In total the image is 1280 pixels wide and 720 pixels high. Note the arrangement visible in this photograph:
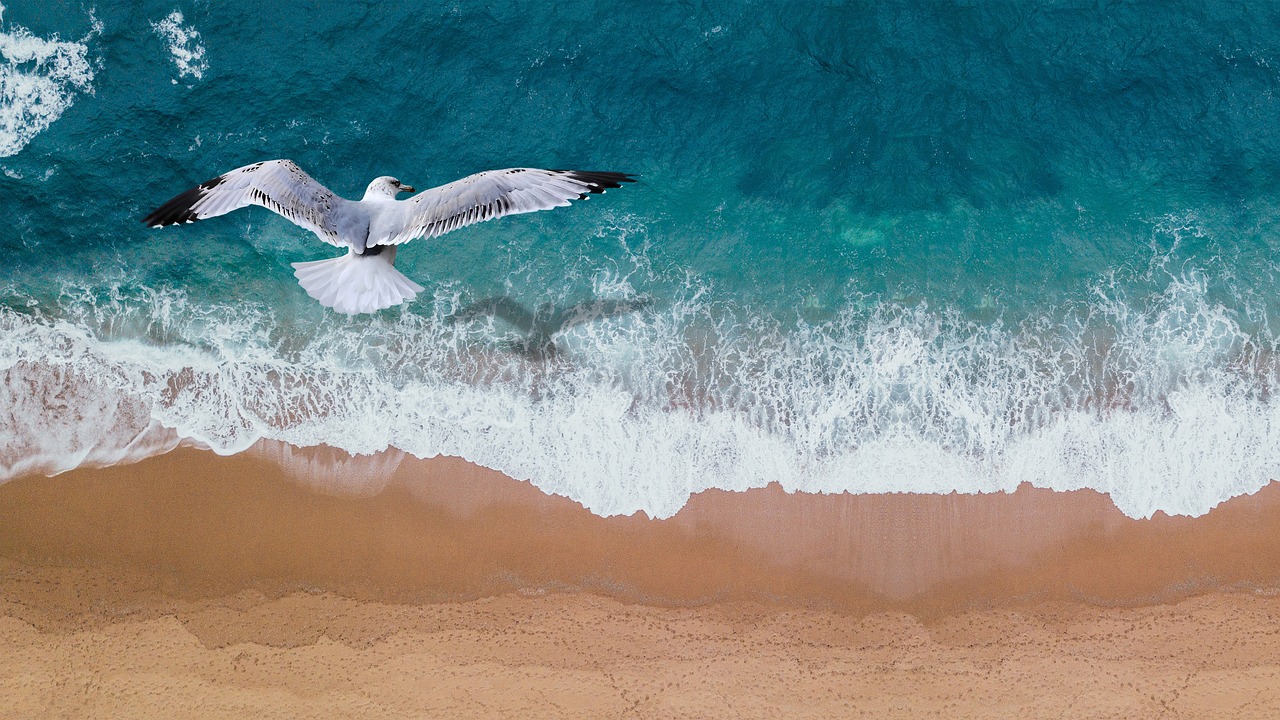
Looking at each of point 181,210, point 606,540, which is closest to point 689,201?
point 606,540

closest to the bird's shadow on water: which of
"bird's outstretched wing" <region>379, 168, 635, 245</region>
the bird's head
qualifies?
the bird's head

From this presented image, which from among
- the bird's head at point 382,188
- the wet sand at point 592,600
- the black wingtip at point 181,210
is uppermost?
the bird's head at point 382,188

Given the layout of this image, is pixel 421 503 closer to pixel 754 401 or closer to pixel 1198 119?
pixel 754 401

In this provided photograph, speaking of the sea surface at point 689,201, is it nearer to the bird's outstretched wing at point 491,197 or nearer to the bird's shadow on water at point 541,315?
the bird's shadow on water at point 541,315

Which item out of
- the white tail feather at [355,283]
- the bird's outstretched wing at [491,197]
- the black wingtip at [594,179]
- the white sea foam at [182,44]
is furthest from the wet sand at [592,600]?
the white sea foam at [182,44]

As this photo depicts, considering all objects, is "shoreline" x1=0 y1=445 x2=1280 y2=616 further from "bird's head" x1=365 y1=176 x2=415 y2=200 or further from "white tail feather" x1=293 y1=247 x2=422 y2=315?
"bird's head" x1=365 y1=176 x2=415 y2=200

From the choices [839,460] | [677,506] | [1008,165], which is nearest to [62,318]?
[677,506]
